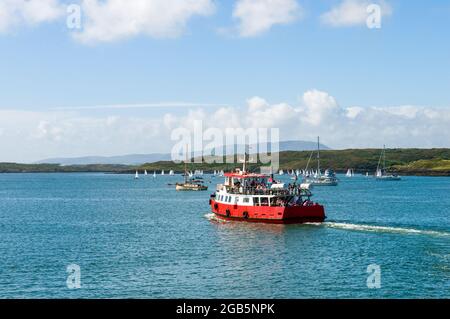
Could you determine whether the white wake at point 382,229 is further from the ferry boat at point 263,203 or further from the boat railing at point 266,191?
the boat railing at point 266,191

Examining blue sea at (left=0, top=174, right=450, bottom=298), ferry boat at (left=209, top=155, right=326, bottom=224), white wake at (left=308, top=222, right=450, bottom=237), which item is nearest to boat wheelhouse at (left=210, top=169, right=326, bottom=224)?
ferry boat at (left=209, top=155, right=326, bottom=224)

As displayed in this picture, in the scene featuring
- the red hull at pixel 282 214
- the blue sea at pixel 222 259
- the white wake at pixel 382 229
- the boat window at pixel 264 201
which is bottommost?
the blue sea at pixel 222 259

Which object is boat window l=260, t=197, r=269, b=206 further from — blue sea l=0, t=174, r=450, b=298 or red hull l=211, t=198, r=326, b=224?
blue sea l=0, t=174, r=450, b=298

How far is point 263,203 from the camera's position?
8038 cm

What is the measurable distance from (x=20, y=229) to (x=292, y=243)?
142 ft

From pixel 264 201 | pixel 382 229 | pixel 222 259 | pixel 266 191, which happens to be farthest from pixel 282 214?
pixel 222 259

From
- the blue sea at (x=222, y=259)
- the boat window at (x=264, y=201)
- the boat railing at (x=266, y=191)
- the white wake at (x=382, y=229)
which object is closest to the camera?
the blue sea at (x=222, y=259)

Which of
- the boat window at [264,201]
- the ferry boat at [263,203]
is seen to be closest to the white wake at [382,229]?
the ferry boat at [263,203]

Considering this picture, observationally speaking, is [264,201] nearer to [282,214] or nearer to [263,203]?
[263,203]

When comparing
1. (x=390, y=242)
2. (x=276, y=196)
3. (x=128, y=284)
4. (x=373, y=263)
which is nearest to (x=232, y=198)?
(x=276, y=196)

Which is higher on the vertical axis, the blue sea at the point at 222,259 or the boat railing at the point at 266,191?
the boat railing at the point at 266,191

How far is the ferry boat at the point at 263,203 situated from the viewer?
251 ft

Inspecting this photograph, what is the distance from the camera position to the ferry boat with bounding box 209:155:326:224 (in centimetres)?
7650
